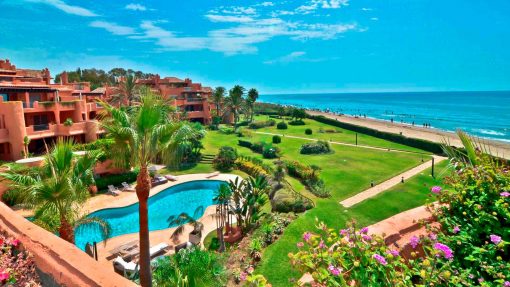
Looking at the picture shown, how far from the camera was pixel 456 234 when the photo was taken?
156 inches

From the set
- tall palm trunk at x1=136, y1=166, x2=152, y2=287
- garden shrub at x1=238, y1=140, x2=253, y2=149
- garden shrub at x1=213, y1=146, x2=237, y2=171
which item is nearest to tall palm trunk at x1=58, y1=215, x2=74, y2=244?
tall palm trunk at x1=136, y1=166, x2=152, y2=287

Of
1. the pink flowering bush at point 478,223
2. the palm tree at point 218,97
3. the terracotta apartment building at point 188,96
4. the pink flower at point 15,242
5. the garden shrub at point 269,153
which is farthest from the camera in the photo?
the palm tree at point 218,97

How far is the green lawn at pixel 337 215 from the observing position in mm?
13013

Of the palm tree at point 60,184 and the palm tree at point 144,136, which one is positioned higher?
the palm tree at point 144,136

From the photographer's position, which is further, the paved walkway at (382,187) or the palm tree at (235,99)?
the palm tree at (235,99)

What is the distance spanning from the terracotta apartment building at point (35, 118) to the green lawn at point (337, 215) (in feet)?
58.1

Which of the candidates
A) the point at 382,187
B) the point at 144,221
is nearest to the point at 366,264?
the point at 144,221

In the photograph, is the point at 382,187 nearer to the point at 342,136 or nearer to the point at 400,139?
the point at 400,139

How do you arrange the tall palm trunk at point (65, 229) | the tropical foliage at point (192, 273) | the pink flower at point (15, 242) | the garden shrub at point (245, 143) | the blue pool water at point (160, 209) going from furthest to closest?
the garden shrub at point (245, 143) → the blue pool water at point (160, 209) → the tall palm trunk at point (65, 229) → the tropical foliage at point (192, 273) → the pink flower at point (15, 242)

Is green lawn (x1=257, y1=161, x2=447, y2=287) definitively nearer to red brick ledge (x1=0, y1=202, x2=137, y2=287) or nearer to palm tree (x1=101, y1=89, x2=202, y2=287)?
palm tree (x1=101, y1=89, x2=202, y2=287)

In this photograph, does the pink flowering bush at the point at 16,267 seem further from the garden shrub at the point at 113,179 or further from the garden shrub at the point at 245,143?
the garden shrub at the point at 245,143

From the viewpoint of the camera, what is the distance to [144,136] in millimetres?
8281

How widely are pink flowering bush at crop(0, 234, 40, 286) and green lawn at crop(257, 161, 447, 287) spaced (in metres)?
7.32

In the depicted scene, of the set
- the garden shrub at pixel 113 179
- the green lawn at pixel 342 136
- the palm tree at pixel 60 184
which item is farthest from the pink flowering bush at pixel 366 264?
the green lawn at pixel 342 136
